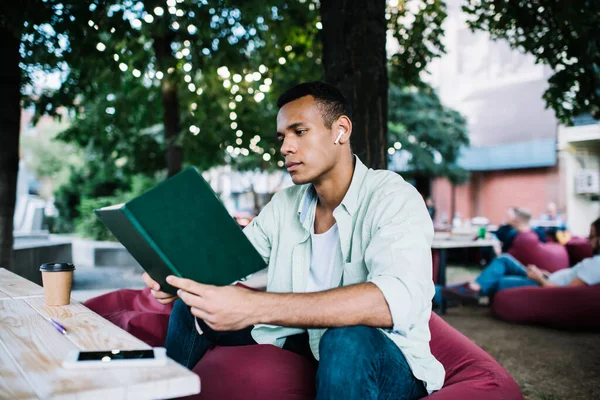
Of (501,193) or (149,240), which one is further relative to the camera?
(501,193)

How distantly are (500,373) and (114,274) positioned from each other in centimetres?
804

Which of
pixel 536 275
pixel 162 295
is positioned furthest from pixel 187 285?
pixel 536 275

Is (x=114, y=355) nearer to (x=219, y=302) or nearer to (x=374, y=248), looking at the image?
(x=219, y=302)

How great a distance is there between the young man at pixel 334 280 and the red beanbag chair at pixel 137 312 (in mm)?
754

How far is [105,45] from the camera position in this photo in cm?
473

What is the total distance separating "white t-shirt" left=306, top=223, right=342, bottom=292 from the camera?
2.24 m

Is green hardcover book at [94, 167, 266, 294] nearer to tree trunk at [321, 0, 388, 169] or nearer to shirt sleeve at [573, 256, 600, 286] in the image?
tree trunk at [321, 0, 388, 169]

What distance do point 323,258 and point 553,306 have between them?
13.0ft

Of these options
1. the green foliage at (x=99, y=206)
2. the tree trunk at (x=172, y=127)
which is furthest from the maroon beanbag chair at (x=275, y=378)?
the green foliage at (x=99, y=206)

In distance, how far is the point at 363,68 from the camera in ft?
11.6

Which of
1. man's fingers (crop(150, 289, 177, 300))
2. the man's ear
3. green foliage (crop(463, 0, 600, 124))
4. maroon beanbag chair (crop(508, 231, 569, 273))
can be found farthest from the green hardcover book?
maroon beanbag chair (crop(508, 231, 569, 273))

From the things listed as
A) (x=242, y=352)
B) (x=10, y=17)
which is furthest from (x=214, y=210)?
(x=10, y=17)

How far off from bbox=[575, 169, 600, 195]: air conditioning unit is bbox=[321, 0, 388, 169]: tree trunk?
15.7m

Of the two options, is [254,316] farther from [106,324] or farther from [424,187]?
[424,187]
